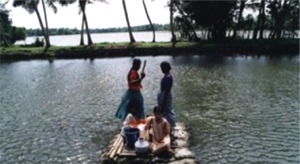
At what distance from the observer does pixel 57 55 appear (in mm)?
56969

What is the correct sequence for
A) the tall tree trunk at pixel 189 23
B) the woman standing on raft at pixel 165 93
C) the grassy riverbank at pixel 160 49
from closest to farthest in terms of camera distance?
the woman standing on raft at pixel 165 93 < the grassy riverbank at pixel 160 49 < the tall tree trunk at pixel 189 23

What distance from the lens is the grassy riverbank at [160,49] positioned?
177ft

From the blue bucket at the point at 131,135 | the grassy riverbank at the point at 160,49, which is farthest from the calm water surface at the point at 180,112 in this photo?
the grassy riverbank at the point at 160,49

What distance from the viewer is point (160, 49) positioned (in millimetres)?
55094

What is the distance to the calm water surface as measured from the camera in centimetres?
1467

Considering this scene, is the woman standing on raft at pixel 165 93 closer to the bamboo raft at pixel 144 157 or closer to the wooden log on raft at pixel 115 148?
the bamboo raft at pixel 144 157

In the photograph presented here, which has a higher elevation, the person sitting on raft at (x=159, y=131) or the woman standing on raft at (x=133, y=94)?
the woman standing on raft at (x=133, y=94)

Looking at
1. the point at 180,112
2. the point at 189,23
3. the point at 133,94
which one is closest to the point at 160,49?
the point at 189,23

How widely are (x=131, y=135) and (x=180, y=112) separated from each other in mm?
7677

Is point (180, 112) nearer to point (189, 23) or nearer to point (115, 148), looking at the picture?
point (115, 148)

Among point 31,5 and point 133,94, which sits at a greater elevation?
point 31,5

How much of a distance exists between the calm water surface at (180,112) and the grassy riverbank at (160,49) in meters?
16.0

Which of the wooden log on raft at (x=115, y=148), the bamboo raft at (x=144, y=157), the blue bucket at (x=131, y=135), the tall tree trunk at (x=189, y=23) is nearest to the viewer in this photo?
the bamboo raft at (x=144, y=157)

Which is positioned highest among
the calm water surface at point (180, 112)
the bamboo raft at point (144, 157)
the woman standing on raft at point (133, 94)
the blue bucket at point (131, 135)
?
the woman standing on raft at point (133, 94)
